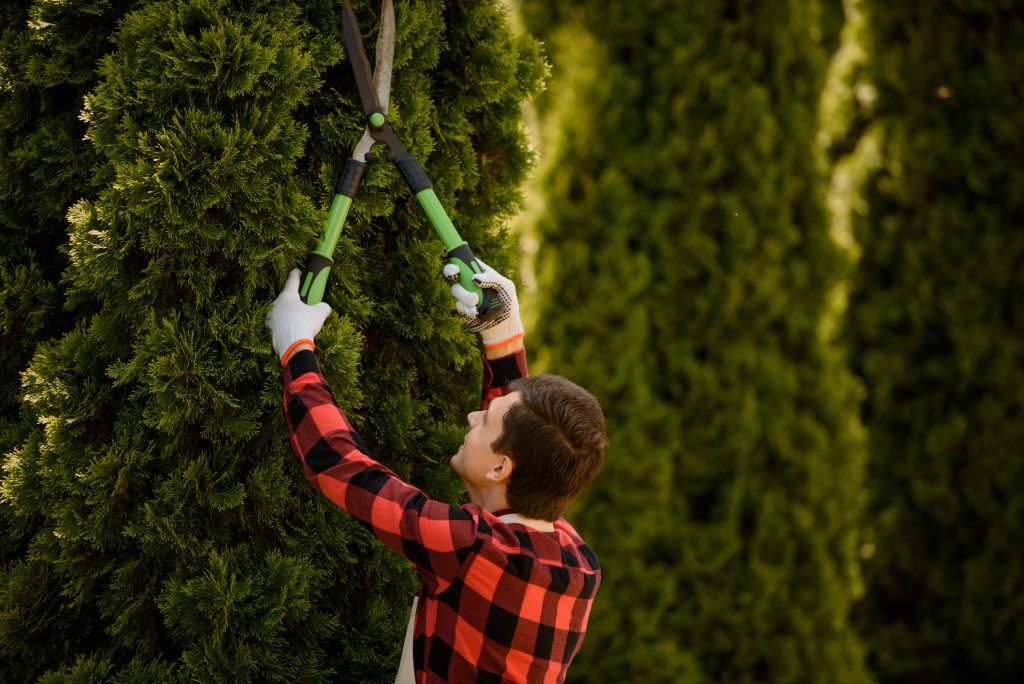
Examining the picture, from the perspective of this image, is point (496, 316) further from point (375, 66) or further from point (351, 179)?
point (375, 66)

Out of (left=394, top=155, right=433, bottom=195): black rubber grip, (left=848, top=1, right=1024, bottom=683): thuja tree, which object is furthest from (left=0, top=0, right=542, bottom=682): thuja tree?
(left=848, top=1, right=1024, bottom=683): thuja tree

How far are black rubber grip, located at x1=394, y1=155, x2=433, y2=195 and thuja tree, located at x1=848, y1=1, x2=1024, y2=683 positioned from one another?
13.5 feet

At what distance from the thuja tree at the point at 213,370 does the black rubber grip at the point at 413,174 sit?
133 mm

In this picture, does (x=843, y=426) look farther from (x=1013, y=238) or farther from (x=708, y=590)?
(x=1013, y=238)

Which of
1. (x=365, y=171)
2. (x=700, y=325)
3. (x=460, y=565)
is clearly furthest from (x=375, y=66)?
(x=700, y=325)

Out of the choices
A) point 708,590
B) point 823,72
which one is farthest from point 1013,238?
point 708,590

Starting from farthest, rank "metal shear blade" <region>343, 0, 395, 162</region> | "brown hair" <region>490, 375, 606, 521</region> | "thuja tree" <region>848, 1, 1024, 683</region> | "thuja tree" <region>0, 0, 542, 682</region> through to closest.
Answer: "thuja tree" <region>848, 1, 1024, 683</region> → "metal shear blade" <region>343, 0, 395, 162</region> → "thuja tree" <region>0, 0, 542, 682</region> → "brown hair" <region>490, 375, 606, 521</region>

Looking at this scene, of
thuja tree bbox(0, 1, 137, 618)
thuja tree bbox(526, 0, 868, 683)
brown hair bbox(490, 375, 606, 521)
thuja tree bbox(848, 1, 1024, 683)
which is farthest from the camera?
thuja tree bbox(848, 1, 1024, 683)

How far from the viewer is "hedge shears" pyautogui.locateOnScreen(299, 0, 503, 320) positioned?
7.21ft

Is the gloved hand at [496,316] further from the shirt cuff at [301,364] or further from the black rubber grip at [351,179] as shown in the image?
the shirt cuff at [301,364]

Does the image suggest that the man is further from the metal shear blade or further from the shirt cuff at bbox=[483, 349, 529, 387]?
the metal shear blade

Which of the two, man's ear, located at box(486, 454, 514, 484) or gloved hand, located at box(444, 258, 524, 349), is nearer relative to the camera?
man's ear, located at box(486, 454, 514, 484)

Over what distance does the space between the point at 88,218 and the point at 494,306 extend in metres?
0.94

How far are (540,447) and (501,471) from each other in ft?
0.32
